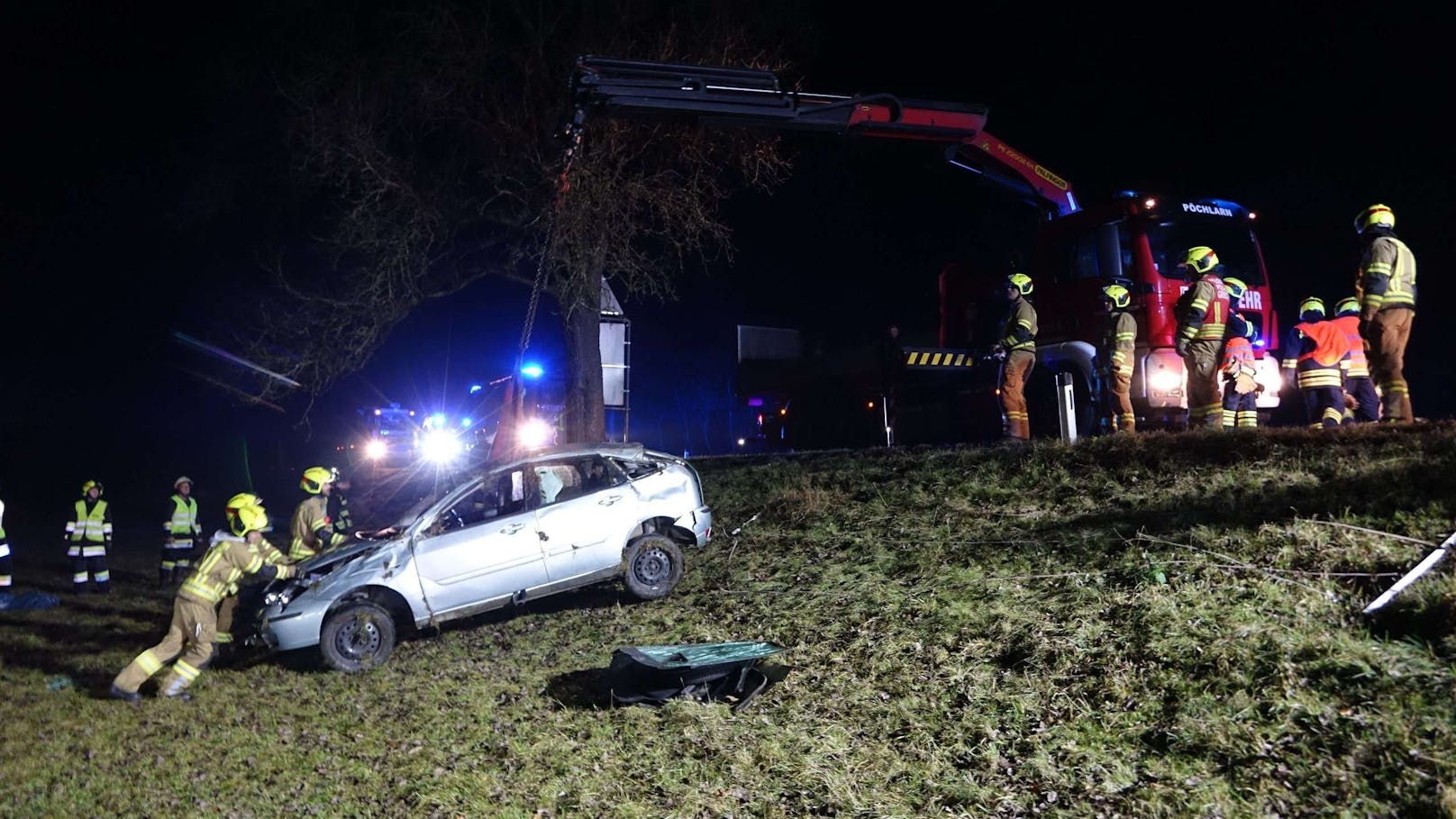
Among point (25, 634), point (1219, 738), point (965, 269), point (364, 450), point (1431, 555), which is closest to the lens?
point (1219, 738)

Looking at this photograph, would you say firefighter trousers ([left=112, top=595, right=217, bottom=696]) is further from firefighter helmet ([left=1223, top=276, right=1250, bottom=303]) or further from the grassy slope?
firefighter helmet ([left=1223, top=276, right=1250, bottom=303])

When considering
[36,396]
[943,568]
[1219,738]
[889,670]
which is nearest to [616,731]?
[889,670]

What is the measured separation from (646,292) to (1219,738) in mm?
11234

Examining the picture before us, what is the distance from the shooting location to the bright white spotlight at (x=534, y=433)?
1562cm

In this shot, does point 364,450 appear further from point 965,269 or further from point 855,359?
point 965,269

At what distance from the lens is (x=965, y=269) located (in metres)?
12.8

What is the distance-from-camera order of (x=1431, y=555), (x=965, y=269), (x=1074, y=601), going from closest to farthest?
(x=1431, y=555) → (x=1074, y=601) → (x=965, y=269)

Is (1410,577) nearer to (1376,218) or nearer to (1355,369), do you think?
(1376,218)

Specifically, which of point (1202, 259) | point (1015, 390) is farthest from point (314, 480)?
point (1202, 259)

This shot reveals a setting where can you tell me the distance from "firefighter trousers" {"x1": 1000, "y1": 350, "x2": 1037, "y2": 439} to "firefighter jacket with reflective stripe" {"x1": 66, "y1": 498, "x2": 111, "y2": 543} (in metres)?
12.3

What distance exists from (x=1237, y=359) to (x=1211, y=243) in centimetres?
182

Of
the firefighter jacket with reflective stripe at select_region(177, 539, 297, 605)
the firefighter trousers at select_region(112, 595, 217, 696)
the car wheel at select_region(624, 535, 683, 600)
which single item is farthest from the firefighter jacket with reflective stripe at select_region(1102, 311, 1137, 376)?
the firefighter trousers at select_region(112, 595, 217, 696)

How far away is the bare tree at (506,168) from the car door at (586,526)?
16.8 ft

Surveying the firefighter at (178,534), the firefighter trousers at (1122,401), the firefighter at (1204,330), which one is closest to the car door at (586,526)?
the firefighter trousers at (1122,401)
